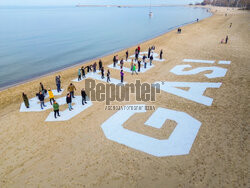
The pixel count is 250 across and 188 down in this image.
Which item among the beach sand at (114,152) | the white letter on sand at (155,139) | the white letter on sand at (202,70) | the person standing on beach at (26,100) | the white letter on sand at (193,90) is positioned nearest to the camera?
the beach sand at (114,152)

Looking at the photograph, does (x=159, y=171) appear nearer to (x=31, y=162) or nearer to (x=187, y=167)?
(x=187, y=167)

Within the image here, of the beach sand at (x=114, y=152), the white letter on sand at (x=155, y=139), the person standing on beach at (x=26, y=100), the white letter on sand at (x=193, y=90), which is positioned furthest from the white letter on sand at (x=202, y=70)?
the person standing on beach at (x=26, y=100)

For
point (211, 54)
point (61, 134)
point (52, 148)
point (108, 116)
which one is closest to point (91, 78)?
point (108, 116)

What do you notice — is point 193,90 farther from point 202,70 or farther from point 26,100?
point 26,100

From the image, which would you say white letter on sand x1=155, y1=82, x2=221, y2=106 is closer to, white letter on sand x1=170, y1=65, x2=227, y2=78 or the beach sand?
the beach sand

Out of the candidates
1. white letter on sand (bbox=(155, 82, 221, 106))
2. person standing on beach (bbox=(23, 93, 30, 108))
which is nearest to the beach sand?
white letter on sand (bbox=(155, 82, 221, 106))

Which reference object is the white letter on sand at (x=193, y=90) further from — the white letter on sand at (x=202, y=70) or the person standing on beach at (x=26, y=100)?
the person standing on beach at (x=26, y=100)

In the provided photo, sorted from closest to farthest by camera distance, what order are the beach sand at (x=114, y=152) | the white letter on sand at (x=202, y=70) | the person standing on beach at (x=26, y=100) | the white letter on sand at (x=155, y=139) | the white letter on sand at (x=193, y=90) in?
the beach sand at (x=114, y=152), the white letter on sand at (x=155, y=139), the person standing on beach at (x=26, y=100), the white letter on sand at (x=193, y=90), the white letter on sand at (x=202, y=70)

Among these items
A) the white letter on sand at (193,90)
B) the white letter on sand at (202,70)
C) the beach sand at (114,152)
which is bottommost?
the beach sand at (114,152)
